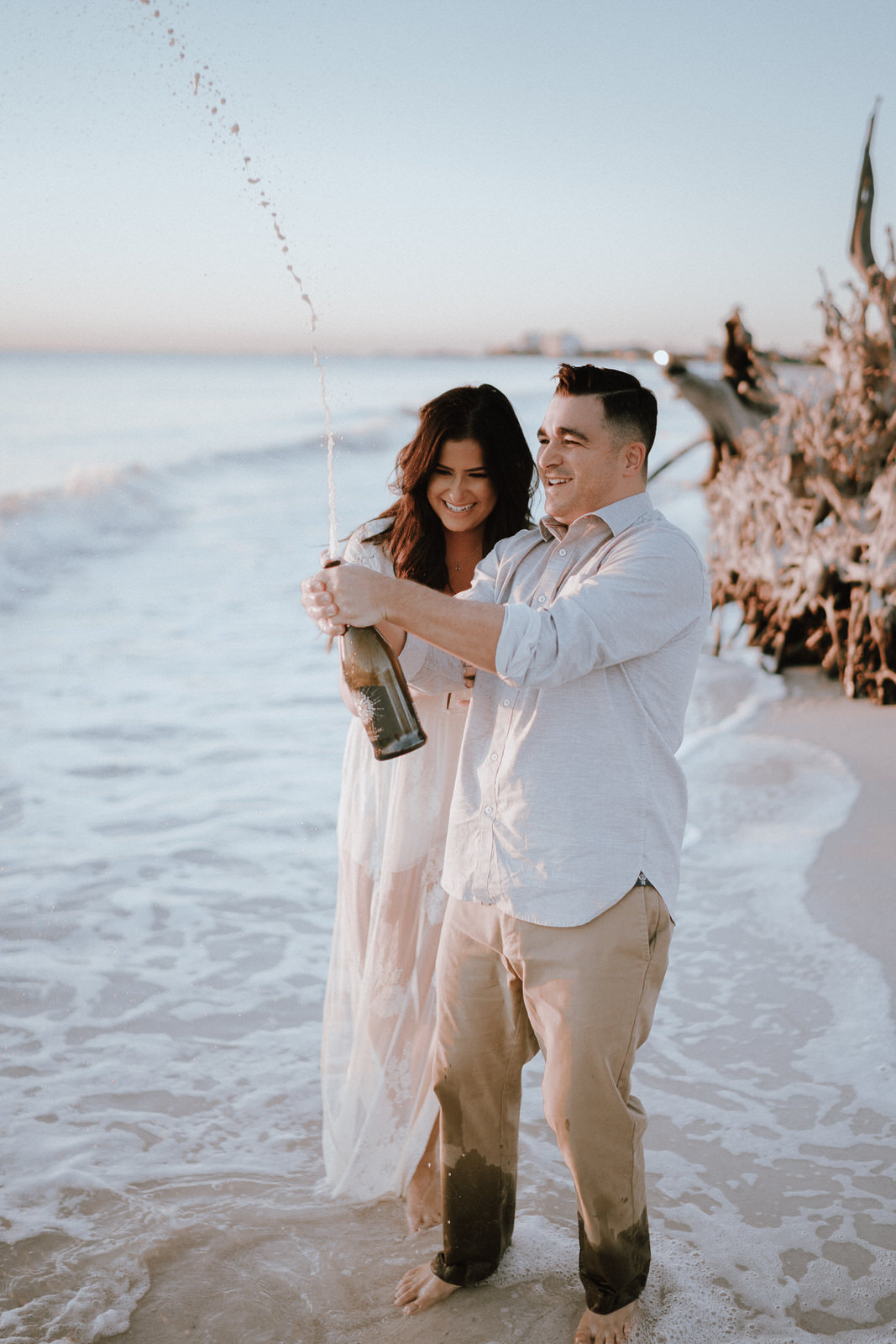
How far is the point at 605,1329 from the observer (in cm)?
267

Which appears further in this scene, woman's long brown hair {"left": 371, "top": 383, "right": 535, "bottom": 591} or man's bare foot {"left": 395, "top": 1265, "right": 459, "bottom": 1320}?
woman's long brown hair {"left": 371, "top": 383, "right": 535, "bottom": 591}

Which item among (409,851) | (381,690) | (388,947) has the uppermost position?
(381,690)

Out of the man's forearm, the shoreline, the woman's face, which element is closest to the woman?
the woman's face

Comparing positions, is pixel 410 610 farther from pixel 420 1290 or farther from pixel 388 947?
pixel 420 1290

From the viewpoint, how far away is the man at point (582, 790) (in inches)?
91.6

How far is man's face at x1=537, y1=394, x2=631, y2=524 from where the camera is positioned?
8.13ft

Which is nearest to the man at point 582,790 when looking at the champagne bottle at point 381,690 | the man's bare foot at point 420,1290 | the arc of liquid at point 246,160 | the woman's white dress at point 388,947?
the champagne bottle at point 381,690

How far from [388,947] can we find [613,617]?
143 cm

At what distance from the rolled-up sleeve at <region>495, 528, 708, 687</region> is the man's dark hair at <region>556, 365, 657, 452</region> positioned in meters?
0.26

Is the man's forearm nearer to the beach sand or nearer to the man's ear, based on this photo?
the man's ear

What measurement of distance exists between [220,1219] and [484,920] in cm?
143

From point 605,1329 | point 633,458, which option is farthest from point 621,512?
point 605,1329

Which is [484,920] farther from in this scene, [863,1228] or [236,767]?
[236,767]

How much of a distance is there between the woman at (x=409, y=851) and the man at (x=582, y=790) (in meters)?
0.51
